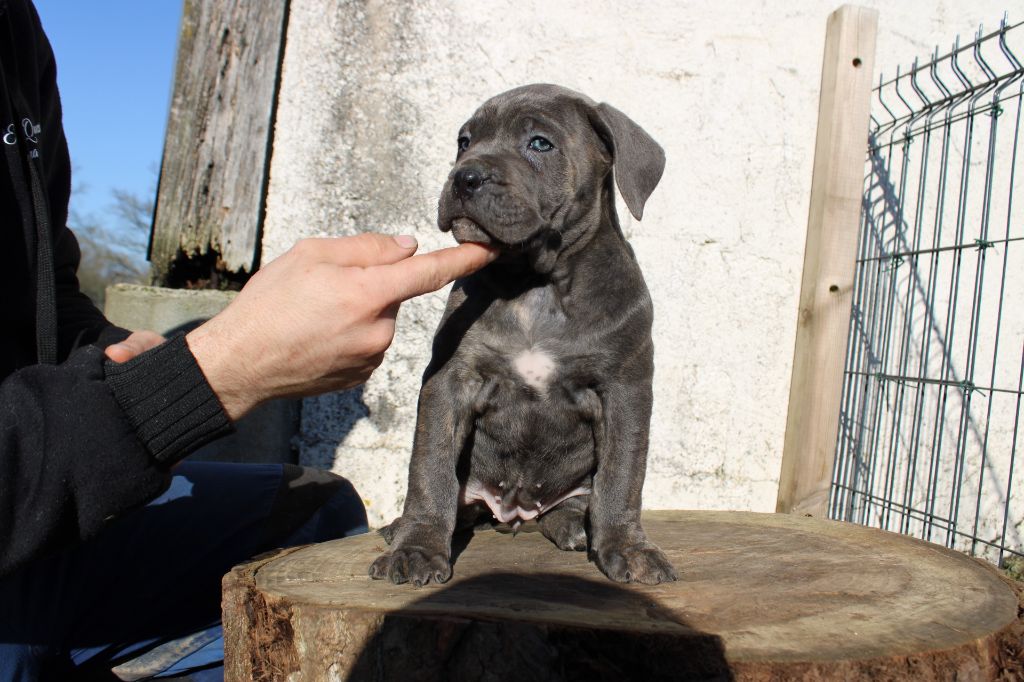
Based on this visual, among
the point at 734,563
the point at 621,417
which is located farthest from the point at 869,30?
the point at 734,563

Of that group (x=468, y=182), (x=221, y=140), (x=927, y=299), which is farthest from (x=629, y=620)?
(x=927, y=299)

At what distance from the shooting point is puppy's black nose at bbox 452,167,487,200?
8.22 feet

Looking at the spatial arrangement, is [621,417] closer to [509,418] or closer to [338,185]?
[509,418]

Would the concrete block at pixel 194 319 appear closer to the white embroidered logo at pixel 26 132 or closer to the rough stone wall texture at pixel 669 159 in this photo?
the rough stone wall texture at pixel 669 159

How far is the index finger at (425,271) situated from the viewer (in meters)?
1.94

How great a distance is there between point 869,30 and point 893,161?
822 millimetres

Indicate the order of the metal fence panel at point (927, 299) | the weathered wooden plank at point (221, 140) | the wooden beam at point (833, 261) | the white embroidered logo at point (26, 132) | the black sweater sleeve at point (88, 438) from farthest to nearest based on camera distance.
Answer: the metal fence panel at point (927, 299) → the wooden beam at point (833, 261) → the weathered wooden plank at point (221, 140) → the white embroidered logo at point (26, 132) → the black sweater sleeve at point (88, 438)

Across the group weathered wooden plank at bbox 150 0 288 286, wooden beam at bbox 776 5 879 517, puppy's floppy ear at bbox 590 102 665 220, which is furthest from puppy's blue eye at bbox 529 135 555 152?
wooden beam at bbox 776 5 879 517

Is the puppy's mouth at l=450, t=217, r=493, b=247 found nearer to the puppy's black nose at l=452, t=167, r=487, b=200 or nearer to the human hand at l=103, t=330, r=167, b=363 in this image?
the puppy's black nose at l=452, t=167, r=487, b=200

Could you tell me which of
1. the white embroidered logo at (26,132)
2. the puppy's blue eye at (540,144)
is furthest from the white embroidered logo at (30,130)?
the puppy's blue eye at (540,144)

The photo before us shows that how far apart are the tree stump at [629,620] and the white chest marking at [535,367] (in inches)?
22.2

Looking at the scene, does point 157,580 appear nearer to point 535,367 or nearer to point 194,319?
point 535,367

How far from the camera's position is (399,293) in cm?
194

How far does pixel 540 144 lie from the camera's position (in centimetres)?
286
